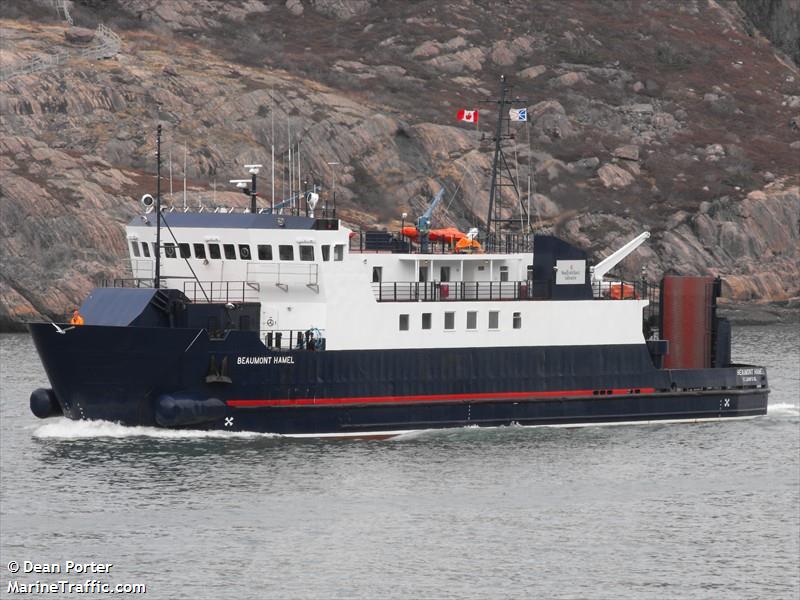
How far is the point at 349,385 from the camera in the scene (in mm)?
46875

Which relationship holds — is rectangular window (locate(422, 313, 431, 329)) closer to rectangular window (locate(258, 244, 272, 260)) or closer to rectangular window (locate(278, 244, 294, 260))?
rectangular window (locate(278, 244, 294, 260))

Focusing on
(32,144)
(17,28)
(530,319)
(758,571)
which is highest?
(17,28)

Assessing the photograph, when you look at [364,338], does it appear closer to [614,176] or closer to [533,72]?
[614,176]

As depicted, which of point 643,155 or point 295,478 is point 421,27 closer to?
point 643,155

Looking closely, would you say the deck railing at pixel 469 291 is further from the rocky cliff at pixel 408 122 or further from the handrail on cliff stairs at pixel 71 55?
the handrail on cliff stairs at pixel 71 55

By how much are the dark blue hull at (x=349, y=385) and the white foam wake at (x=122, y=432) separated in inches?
7.7

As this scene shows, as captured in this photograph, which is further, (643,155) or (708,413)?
(643,155)

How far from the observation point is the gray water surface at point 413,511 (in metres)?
33.7

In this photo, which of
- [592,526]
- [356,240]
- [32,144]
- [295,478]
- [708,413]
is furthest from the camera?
[32,144]

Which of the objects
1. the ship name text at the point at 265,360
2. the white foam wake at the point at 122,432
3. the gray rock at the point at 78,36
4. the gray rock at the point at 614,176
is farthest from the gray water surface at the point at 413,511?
the gray rock at the point at 78,36

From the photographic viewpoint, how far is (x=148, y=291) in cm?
4534

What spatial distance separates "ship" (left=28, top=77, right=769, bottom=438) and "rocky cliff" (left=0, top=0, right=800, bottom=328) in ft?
107

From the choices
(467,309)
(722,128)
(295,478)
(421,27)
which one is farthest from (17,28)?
(295,478)

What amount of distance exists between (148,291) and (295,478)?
756 centimetres
